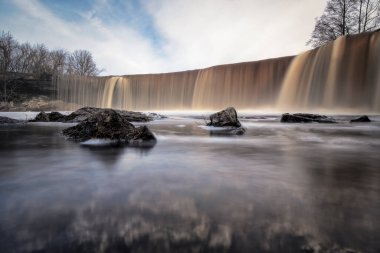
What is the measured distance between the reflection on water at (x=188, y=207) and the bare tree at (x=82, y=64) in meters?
58.0

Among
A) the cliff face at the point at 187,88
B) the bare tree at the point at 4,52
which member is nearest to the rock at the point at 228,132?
the cliff face at the point at 187,88

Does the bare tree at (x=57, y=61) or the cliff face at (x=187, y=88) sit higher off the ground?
the bare tree at (x=57, y=61)

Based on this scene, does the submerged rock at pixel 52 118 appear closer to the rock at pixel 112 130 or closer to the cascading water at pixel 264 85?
the rock at pixel 112 130

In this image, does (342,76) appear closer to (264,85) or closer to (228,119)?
(264,85)

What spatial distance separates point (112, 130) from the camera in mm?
4520

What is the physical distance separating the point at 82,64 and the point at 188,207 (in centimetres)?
6046

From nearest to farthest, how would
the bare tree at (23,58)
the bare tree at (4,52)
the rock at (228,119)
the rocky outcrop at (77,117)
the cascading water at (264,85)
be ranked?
the rock at (228,119)
the rocky outcrop at (77,117)
the cascading water at (264,85)
the bare tree at (4,52)
the bare tree at (23,58)

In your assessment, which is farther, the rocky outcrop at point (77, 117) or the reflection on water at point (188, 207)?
the rocky outcrop at point (77, 117)

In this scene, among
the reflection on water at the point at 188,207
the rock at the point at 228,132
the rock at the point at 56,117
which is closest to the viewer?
the reflection on water at the point at 188,207

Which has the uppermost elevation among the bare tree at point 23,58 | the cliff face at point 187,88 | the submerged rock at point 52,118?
the bare tree at point 23,58

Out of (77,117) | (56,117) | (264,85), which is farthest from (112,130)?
(264,85)

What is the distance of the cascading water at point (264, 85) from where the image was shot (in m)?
15.3

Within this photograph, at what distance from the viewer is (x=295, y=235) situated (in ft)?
3.68

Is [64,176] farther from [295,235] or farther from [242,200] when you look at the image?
[295,235]
